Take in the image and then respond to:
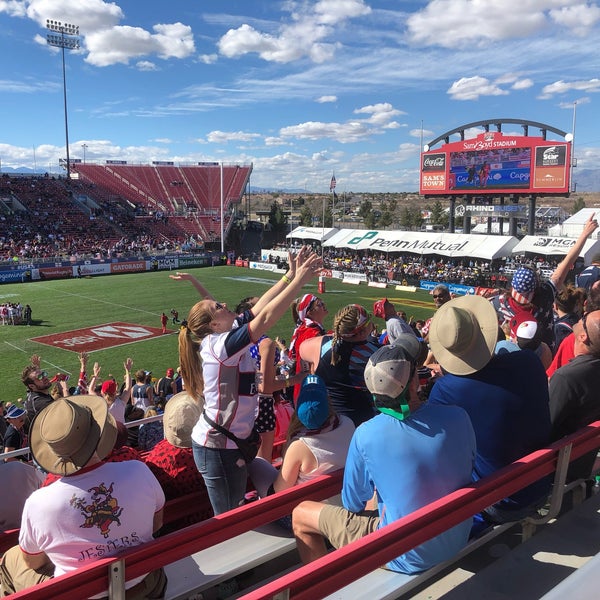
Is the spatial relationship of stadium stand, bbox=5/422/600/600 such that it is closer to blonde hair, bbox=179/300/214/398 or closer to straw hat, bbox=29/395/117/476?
straw hat, bbox=29/395/117/476

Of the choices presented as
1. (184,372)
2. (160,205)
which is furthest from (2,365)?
(160,205)

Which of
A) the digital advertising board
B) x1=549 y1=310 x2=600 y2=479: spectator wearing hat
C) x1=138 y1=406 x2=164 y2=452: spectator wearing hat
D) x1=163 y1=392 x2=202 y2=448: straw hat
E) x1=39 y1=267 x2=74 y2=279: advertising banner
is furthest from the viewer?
x1=39 y1=267 x2=74 y2=279: advertising banner

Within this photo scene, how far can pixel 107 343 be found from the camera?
21.0 metres

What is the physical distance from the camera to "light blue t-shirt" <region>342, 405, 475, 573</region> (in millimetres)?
2592

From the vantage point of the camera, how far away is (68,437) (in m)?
2.46

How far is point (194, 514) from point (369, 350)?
1.63 m

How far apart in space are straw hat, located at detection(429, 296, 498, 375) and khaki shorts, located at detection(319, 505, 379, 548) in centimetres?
93

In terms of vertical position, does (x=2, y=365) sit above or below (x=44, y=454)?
below

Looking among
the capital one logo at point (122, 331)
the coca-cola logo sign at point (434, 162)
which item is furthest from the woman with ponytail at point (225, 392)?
the coca-cola logo sign at point (434, 162)

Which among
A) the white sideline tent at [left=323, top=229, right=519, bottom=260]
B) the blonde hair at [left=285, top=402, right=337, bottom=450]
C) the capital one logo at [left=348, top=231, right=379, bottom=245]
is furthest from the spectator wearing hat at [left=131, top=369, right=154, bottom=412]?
the capital one logo at [left=348, top=231, right=379, bottom=245]

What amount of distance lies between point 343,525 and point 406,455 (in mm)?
594

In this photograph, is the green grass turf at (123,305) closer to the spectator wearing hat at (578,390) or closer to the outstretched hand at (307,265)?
the outstretched hand at (307,265)

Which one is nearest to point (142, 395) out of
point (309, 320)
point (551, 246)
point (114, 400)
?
point (114, 400)

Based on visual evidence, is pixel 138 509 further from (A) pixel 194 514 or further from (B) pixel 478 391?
(B) pixel 478 391
